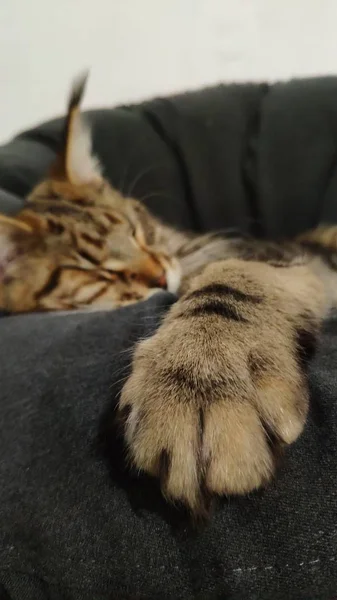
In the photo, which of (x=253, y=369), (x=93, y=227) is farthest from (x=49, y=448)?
(x=93, y=227)

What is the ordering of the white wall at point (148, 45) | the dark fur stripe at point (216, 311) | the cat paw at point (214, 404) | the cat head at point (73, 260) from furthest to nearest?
the white wall at point (148, 45), the cat head at point (73, 260), the dark fur stripe at point (216, 311), the cat paw at point (214, 404)

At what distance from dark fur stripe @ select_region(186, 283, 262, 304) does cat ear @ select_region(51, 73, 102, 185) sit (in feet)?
2.08

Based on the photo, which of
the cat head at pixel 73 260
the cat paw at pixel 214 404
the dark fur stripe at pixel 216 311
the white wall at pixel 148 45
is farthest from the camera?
the white wall at pixel 148 45

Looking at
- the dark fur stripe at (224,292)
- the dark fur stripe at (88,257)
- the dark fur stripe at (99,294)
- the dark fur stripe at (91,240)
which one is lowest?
the dark fur stripe at (99,294)

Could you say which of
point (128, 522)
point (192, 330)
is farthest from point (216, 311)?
point (128, 522)

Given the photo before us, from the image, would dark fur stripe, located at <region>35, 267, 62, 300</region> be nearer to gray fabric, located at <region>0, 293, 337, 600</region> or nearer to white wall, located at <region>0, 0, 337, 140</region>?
gray fabric, located at <region>0, 293, 337, 600</region>

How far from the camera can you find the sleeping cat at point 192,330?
497mm

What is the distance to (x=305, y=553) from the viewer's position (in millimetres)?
484

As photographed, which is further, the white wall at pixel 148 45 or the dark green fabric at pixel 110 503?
the white wall at pixel 148 45

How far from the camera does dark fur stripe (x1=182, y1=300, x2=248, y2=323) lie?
2.04 ft

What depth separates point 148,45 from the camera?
1.90 metres

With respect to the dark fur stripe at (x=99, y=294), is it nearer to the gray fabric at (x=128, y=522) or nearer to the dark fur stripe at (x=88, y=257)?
the dark fur stripe at (x=88, y=257)

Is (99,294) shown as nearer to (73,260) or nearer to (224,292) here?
(73,260)

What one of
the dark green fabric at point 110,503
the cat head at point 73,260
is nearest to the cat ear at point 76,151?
the cat head at point 73,260
